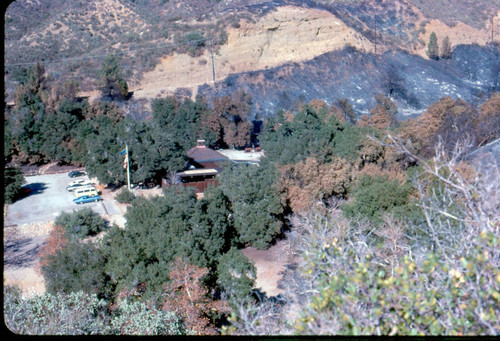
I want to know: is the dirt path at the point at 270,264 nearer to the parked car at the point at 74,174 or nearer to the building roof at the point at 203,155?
the building roof at the point at 203,155

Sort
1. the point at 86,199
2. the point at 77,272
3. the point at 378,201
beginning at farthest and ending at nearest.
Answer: the point at 86,199 < the point at 378,201 < the point at 77,272

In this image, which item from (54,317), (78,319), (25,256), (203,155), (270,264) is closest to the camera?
(78,319)

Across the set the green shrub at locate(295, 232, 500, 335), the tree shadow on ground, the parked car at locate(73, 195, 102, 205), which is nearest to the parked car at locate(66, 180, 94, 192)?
the tree shadow on ground

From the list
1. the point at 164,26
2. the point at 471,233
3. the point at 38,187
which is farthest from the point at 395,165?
the point at 164,26

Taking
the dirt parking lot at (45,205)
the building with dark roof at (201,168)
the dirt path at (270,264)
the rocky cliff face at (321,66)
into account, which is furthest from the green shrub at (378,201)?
the rocky cliff face at (321,66)

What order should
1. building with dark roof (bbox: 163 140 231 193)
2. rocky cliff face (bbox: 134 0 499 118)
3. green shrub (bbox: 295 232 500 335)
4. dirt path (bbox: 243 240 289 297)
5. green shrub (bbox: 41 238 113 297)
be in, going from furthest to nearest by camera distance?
rocky cliff face (bbox: 134 0 499 118) < building with dark roof (bbox: 163 140 231 193) < dirt path (bbox: 243 240 289 297) < green shrub (bbox: 41 238 113 297) < green shrub (bbox: 295 232 500 335)

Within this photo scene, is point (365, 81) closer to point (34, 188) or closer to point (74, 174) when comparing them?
point (74, 174)

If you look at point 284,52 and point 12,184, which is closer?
point 12,184

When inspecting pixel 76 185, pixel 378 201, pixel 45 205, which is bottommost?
pixel 76 185

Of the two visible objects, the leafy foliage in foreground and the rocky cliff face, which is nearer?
the leafy foliage in foreground

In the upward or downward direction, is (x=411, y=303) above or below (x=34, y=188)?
above

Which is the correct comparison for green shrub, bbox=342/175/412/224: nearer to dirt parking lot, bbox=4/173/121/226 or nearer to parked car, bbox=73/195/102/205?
dirt parking lot, bbox=4/173/121/226

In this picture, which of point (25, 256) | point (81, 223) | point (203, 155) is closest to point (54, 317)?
point (25, 256)
